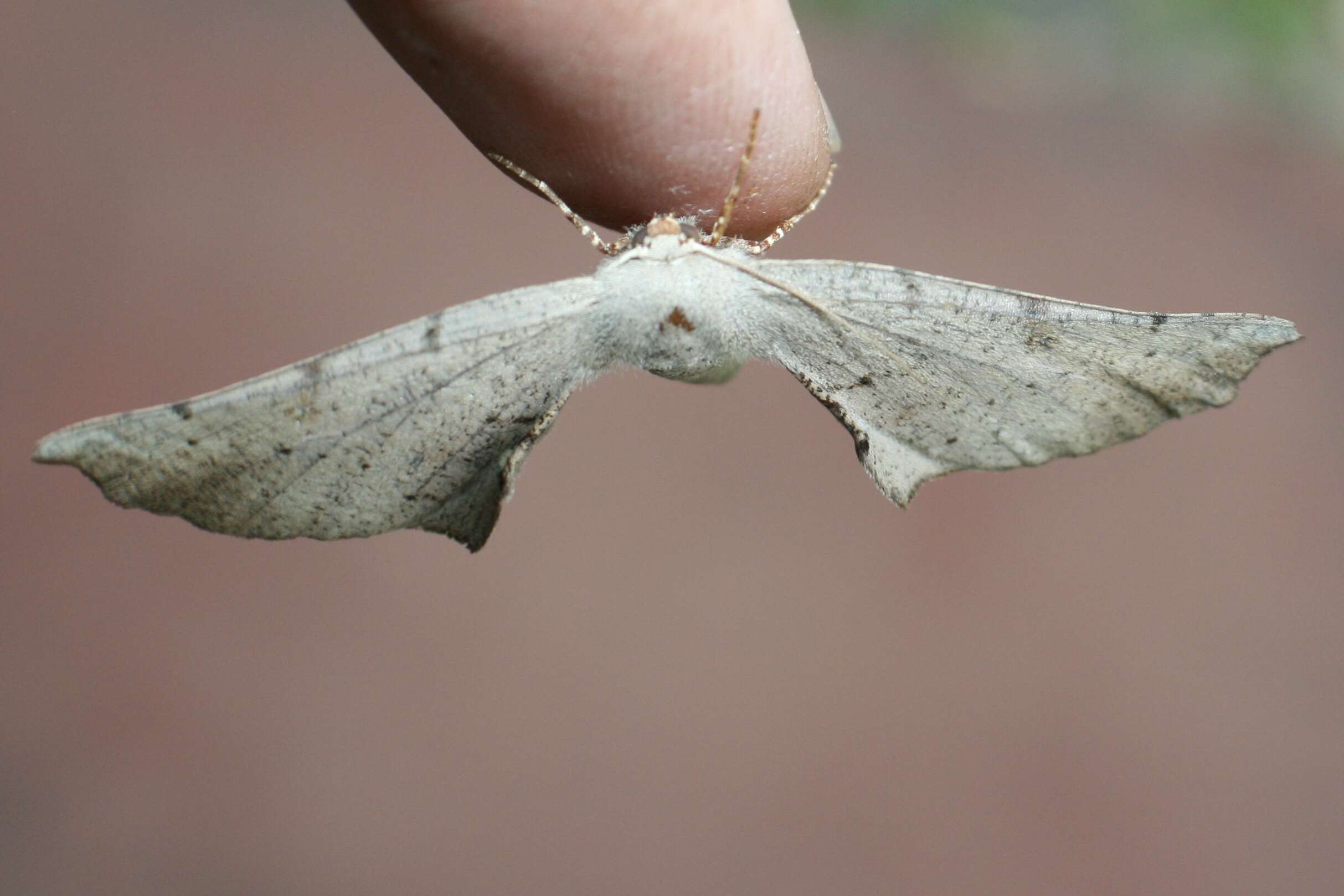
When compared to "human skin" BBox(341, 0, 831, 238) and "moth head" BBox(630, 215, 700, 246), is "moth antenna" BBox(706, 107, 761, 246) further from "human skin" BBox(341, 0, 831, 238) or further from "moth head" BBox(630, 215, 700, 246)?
"human skin" BBox(341, 0, 831, 238)

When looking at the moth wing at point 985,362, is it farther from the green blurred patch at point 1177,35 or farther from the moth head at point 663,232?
the green blurred patch at point 1177,35

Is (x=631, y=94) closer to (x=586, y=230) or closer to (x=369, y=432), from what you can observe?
(x=586, y=230)

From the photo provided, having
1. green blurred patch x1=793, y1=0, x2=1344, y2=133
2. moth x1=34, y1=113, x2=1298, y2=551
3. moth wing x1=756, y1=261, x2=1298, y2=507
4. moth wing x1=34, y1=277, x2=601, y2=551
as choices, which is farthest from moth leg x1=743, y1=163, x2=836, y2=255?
green blurred patch x1=793, y1=0, x2=1344, y2=133

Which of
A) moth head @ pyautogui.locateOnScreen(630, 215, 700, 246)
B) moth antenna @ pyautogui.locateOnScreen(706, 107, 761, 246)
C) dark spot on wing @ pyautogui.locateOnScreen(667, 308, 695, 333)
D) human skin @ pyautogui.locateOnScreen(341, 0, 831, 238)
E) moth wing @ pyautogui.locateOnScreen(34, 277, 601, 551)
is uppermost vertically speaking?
human skin @ pyautogui.locateOnScreen(341, 0, 831, 238)

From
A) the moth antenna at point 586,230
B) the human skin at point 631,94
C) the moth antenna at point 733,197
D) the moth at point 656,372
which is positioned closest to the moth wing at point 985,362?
the moth at point 656,372

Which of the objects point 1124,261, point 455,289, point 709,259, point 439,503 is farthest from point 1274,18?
point 439,503

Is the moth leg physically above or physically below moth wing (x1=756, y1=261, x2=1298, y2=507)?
above

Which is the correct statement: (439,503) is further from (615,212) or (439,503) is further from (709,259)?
(615,212)

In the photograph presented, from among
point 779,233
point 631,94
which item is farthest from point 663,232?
point 631,94

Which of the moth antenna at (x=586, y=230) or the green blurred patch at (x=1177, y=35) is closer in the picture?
the moth antenna at (x=586, y=230)
